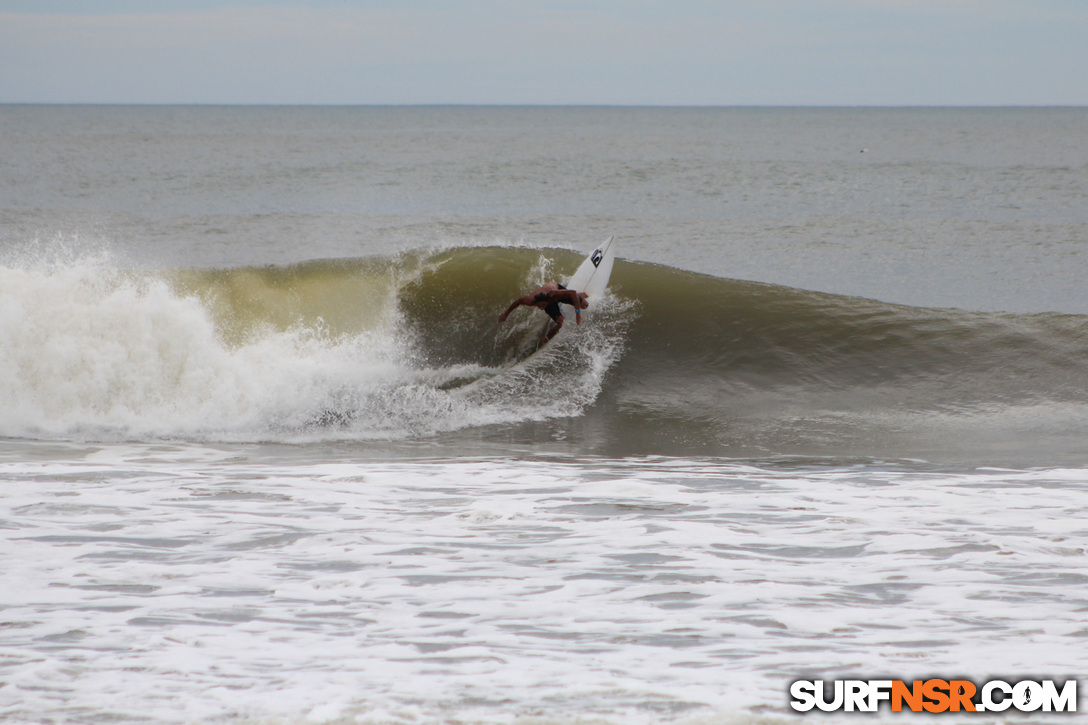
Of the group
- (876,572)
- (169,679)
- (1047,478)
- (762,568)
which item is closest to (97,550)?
(169,679)

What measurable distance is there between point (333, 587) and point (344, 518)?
3.54 ft

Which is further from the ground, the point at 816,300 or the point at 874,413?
the point at 816,300

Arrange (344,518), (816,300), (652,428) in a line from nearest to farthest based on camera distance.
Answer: (344,518), (652,428), (816,300)

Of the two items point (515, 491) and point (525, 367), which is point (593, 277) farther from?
point (515, 491)

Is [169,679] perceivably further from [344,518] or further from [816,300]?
[816,300]

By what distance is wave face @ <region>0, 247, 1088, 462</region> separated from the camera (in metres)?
7.91

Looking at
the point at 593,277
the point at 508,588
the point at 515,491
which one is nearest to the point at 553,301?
the point at 593,277

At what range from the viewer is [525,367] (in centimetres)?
922

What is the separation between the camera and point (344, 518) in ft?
17.5

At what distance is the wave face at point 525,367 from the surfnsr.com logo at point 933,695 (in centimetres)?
406

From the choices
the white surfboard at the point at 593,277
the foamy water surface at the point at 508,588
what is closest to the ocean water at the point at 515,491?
the foamy water surface at the point at 508,588

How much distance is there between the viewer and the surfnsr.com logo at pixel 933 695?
126 inches

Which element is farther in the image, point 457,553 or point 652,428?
point 652,428

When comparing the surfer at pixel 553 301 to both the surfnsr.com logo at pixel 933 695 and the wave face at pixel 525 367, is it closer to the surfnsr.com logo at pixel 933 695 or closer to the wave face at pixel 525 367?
the wave face at pixel 525 367
